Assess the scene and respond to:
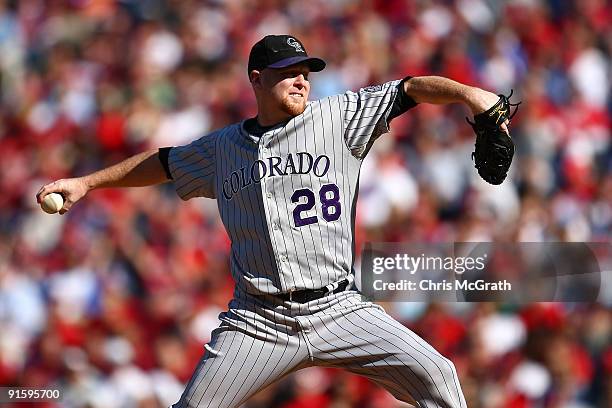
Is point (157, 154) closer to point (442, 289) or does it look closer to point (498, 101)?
point (498, 101)

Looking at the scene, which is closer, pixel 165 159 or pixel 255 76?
pixel 255 76

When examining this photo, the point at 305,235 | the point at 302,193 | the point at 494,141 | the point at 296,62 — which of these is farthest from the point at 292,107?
the point at 494,141

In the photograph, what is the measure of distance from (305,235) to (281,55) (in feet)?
2.06

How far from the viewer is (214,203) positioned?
22.0 ft

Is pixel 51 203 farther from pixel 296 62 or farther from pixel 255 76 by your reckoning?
pixel 296 62

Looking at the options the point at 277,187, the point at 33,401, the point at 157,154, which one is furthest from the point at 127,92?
the point at 277,187

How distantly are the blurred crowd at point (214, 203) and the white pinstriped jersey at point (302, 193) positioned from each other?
8.46 ft

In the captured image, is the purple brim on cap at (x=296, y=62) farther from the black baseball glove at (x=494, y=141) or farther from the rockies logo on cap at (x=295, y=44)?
the black baseball glove at (x=494, y=141)

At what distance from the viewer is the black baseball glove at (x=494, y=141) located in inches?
122

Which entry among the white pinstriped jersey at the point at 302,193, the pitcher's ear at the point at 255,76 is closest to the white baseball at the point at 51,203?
the white pinstriped jersey at the point at 302,193

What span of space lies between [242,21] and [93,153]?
1559 millimetres

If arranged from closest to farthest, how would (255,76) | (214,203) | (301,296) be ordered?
(301,296) < (255,76) < (214,203)

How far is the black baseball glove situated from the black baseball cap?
620 millimetres

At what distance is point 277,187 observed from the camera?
3330mm
